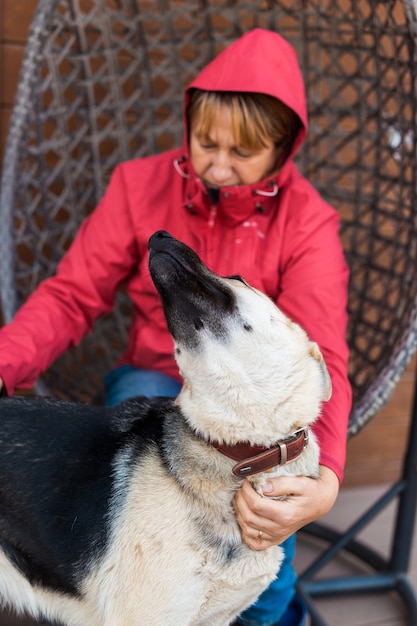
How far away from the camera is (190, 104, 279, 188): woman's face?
1.69 m

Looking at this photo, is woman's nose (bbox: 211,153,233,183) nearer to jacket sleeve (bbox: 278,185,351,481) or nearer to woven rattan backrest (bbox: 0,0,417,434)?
jacket sleeve (bbox: 278,185,351,481)

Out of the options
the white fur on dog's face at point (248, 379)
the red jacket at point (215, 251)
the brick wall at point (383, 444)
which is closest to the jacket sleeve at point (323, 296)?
the red jacket at point (215, 251)

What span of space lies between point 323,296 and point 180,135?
0.97 m

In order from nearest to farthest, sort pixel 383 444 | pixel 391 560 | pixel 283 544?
pixel 283 544, pixel 391 560, pixel 383 444

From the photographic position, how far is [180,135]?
7.87 ft

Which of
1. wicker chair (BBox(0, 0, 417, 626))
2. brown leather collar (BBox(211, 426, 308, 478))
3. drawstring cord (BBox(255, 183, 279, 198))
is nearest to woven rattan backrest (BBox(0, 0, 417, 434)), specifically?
wicker chair (BBox(0, 0, 417, 626))

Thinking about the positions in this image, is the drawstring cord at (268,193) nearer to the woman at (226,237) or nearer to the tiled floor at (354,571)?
the woman at (226,237)

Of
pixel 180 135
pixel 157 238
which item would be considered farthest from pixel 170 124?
pixel 157 238

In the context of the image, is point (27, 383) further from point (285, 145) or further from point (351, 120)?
point (351, 120)

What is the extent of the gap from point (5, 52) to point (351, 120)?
44.6 inches

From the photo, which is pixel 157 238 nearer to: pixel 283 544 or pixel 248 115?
pixel 248 115

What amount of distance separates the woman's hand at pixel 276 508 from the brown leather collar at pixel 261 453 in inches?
1.8

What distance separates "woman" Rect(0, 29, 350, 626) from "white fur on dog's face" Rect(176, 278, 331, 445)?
24 centimetres

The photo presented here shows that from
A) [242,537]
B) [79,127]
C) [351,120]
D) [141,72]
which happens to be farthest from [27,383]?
[351,120]
